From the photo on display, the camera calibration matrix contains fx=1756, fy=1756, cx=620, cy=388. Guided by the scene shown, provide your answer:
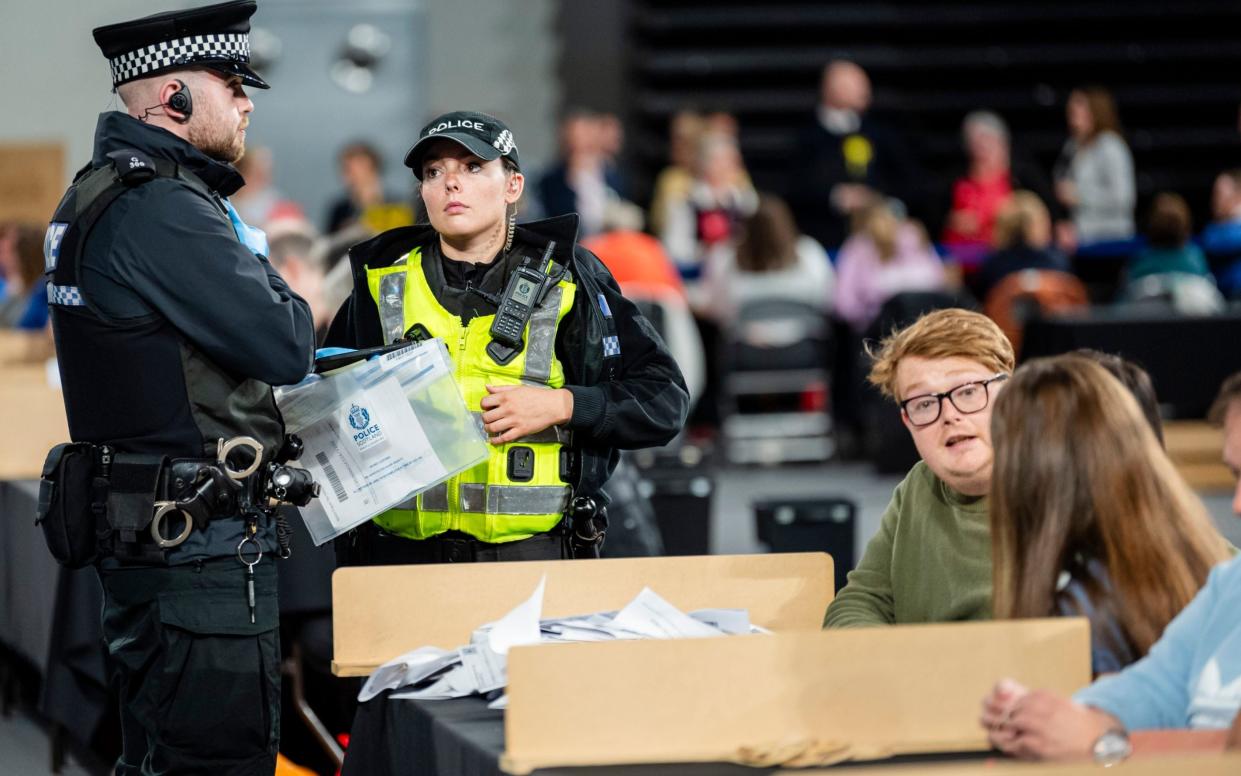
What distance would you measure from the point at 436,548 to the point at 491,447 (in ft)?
0.74

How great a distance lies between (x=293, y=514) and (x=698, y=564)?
1726 millimetres

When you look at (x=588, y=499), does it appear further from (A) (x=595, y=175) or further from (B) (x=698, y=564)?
(A) (x=595, y=175)

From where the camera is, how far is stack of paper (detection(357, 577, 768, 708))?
2.50 m

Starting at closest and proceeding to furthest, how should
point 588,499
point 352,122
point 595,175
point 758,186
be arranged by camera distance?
point 588,499
point 595,175
point 758,186
point 352,122

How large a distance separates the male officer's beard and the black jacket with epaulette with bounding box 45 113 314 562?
6cm

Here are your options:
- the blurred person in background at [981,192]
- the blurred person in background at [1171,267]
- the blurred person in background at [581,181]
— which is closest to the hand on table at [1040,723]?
the blurred person in background at [1171,267]

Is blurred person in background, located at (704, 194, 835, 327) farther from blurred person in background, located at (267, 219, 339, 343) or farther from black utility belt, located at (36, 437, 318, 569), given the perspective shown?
black utility belt, located at (36, 437, 318, 569)

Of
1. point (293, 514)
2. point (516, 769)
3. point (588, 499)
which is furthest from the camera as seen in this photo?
point (293, 514)

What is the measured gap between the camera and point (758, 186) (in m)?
12.1

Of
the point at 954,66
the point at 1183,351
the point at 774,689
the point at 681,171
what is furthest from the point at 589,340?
the point at 954,66

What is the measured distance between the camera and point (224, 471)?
288 centimetres

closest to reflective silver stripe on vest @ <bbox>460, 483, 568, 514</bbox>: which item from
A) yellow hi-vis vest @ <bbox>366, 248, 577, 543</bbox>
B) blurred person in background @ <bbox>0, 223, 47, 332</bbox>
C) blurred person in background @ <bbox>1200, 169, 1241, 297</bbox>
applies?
yellow hi-vis vest @ <bbox>366, 248, 577, 543</bbox>

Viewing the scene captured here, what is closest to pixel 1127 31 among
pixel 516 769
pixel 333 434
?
pixel 333 434

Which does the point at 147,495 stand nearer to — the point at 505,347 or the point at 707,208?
the point at 505,347
